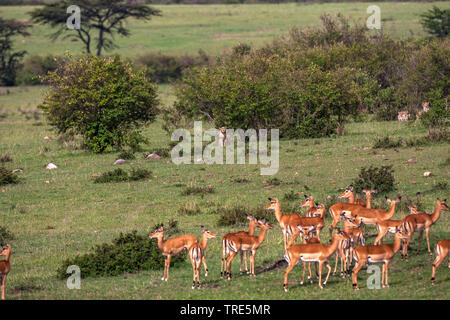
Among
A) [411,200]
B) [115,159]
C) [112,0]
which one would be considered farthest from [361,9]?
[411,200]

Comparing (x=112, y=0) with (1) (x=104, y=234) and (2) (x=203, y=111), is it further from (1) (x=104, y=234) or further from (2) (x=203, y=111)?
(1) (x=104, y=234)

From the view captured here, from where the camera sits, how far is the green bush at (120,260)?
38.6ft

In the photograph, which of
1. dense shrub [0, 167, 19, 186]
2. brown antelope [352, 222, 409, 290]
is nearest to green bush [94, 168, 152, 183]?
dense shrub [0, 167, 19, 186]

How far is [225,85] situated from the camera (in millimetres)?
28594

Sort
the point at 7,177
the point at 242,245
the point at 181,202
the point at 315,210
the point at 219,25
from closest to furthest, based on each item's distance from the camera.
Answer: the point at 242,245
the point at 315,210
the point at 181,202
the point at 7,177
the point at 219,25

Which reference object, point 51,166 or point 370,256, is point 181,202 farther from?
point 370,256

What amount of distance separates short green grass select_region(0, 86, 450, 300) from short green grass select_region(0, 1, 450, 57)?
42.3 meters

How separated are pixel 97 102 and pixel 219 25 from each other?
5880 centimetres

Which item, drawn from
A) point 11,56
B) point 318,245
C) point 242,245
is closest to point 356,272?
point 318,245

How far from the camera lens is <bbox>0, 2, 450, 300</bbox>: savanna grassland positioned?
34.0 feet

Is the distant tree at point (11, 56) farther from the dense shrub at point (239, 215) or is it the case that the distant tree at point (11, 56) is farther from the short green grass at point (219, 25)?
the dense shrub at point (239, 215)

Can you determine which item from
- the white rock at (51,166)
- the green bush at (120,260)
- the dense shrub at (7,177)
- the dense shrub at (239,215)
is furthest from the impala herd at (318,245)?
the white rock at (51,166)

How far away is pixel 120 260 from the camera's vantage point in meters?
11.9

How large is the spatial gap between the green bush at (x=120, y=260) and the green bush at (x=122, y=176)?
8.52 meters
